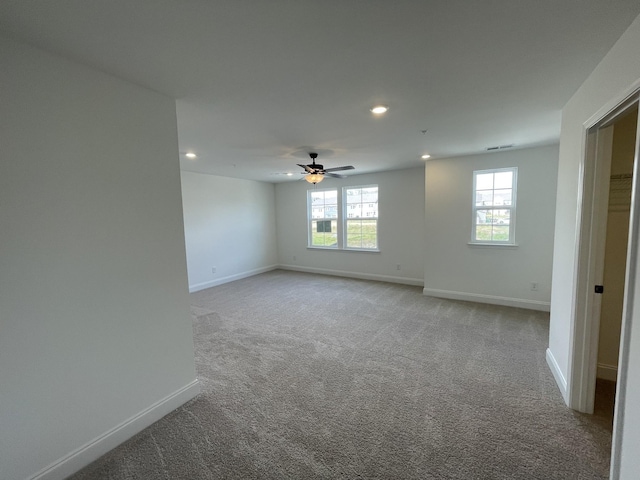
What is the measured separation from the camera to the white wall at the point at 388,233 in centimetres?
564

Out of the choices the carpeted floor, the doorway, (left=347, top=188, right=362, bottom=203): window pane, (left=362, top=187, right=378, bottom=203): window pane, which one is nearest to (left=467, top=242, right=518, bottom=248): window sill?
the carpeted floor

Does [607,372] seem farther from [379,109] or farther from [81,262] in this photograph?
[81,262]

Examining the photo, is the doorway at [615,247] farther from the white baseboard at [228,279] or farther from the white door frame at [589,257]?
the white baseboard at [228,279]

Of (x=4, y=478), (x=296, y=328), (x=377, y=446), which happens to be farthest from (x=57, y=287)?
(x=296, y=328)

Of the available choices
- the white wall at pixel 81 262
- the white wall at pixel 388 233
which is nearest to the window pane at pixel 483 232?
the white wall at pixel 388 233

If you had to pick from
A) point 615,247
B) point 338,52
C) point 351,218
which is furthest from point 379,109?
point 351,218

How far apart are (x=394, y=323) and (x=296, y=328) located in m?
1.38

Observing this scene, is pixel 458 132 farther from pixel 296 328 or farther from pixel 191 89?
pixel 296 328

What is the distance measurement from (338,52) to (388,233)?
4.77 metres

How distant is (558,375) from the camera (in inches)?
93.8

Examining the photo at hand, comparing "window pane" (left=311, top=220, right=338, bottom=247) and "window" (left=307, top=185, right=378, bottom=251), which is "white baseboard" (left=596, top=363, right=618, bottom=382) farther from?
"window pane" (left=311, top=220, right=338, bottom=247)

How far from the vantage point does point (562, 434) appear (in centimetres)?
184

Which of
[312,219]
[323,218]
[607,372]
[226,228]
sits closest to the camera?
[607,372]

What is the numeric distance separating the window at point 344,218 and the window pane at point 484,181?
211cm
